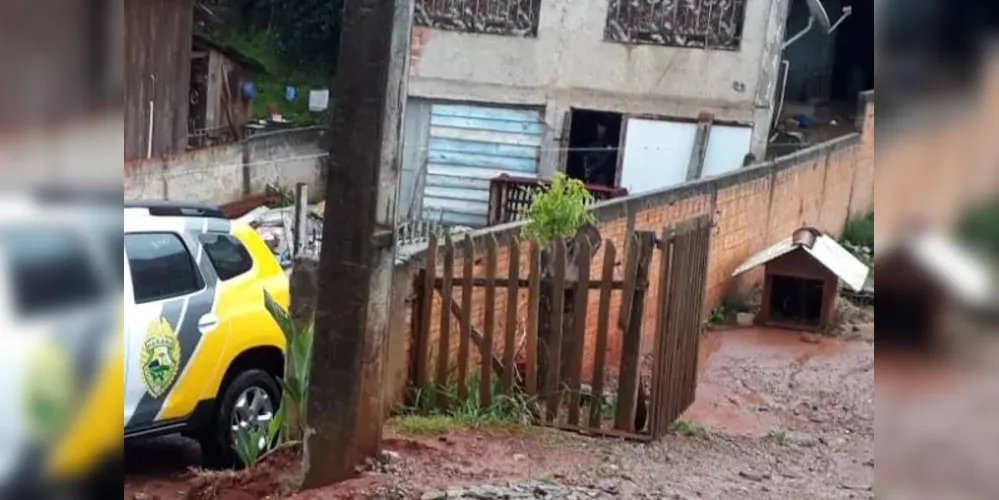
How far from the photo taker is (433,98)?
13.7 metres

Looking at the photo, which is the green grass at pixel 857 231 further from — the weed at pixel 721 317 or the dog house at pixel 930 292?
the dog house at pixel 930 292

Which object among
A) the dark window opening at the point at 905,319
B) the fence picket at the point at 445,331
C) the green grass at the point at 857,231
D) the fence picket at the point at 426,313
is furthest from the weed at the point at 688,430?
the green grass at the point at 857,231

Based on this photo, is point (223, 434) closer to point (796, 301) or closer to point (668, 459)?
point (668, 459)

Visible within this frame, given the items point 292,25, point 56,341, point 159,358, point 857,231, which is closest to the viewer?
point 56,341

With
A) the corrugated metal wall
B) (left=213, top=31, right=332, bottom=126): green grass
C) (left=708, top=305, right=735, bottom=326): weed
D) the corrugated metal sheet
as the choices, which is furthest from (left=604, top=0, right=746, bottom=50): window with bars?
the corrugated metal wall

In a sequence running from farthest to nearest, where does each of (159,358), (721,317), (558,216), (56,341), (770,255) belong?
(721,317), (770,255), (558,216), (159,358), (56,341)

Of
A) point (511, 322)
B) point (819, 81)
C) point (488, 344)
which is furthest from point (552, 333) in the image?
point (819, 81)

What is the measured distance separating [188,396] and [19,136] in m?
3.77

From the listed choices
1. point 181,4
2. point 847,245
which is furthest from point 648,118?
point 181,4

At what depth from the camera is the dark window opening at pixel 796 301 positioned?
9945 mm

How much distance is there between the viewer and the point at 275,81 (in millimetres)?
14188

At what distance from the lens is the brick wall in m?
6.30

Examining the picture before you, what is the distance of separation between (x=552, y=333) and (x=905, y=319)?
455 cm

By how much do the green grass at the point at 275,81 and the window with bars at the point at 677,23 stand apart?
12.3ft
